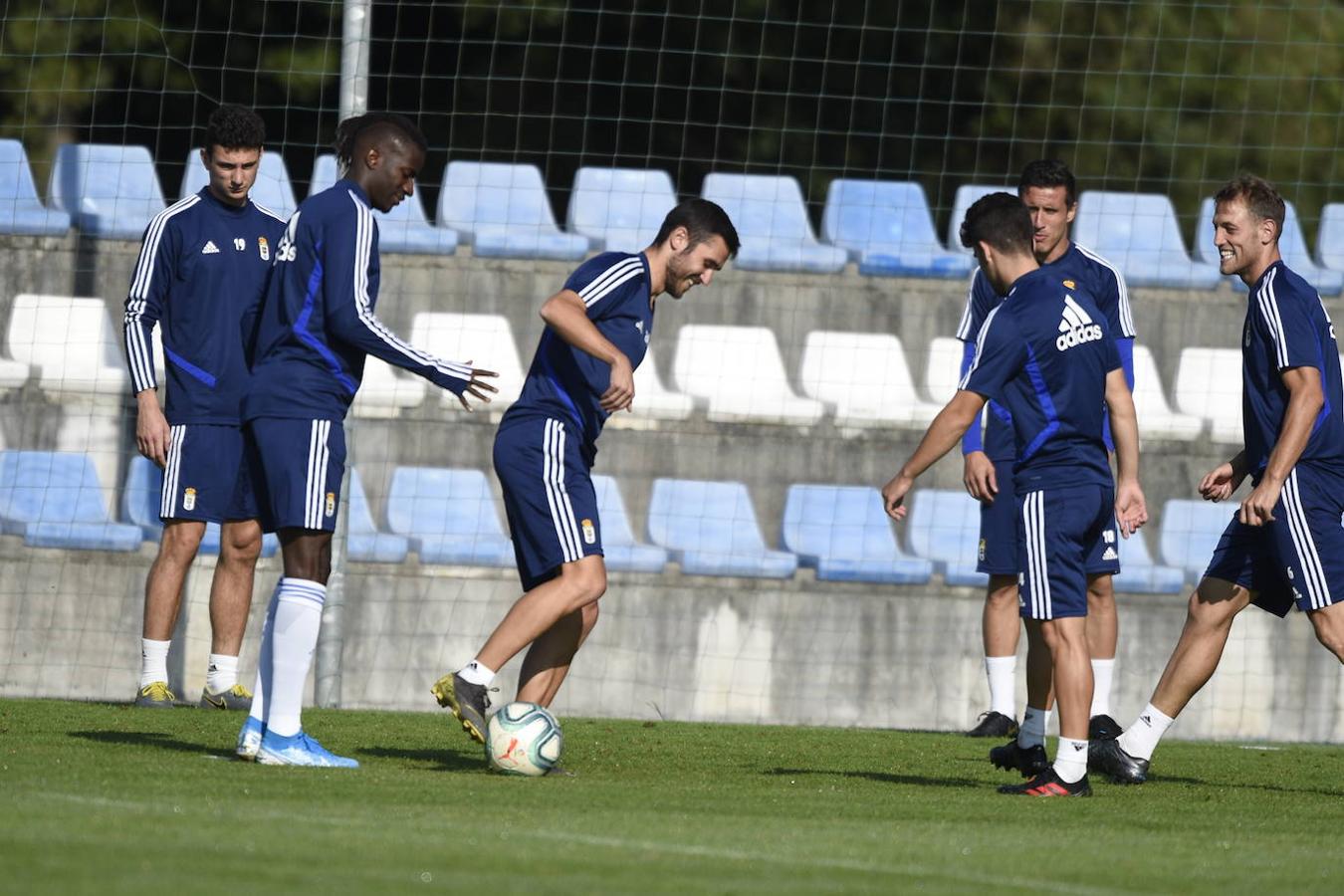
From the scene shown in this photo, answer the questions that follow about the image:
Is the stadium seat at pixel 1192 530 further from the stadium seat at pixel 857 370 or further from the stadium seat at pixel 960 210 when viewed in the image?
the stadium seat at pixel 960 210

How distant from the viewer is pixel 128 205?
13.3 m

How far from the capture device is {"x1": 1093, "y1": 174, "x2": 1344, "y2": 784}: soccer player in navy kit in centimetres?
705

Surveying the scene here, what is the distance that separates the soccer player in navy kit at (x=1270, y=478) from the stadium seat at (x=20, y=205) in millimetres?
8034

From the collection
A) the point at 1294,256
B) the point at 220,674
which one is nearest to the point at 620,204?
the point at 1294,256

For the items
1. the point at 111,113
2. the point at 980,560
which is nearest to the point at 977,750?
the point at 980,560

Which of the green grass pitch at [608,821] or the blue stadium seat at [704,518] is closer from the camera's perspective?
the green grass pitch at [608,821]

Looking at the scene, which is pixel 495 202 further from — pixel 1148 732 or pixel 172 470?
pixel 1148 732

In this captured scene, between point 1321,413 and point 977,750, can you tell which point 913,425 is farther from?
point 1321,413

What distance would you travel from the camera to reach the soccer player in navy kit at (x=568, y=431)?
6723 mm

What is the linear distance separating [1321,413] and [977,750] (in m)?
2.19

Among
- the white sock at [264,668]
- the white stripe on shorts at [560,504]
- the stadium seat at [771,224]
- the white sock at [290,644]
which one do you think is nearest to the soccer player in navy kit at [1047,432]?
the white stripe on shorts at [560,504]

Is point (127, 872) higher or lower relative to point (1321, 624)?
lower

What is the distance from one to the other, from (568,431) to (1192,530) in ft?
21.0

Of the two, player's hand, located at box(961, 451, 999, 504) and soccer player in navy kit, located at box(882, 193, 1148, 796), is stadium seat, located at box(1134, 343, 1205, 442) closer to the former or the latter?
player's hand, located at box(961, 451, 999, 504)
